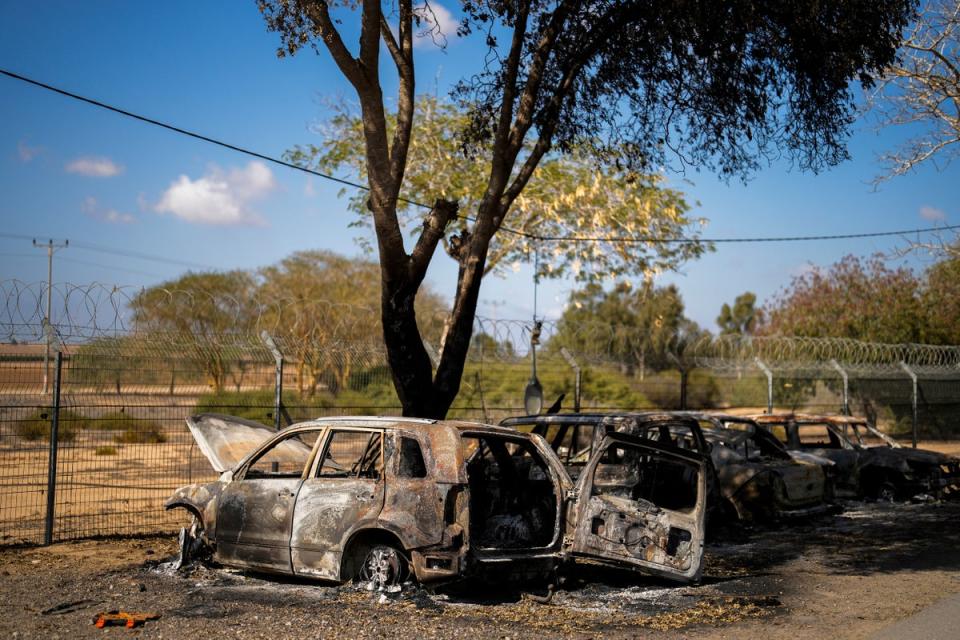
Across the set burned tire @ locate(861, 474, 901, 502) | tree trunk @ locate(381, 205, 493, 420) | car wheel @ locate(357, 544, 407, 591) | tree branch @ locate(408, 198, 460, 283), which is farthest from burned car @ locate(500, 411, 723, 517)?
burned tire @ locate(861, 474, 901, 502)

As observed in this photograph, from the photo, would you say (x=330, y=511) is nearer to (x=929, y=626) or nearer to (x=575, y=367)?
(x=929, y=626)

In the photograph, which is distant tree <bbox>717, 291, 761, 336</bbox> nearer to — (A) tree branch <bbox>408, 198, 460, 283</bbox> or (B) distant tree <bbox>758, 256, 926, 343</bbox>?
(B) distant tree <bbox>758, 256, 926, 343</bbox>

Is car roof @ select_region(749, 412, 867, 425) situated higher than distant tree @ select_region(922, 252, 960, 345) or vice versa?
distant tree @ select_region(922, 252, 960, 345)

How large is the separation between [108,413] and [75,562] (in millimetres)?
2214

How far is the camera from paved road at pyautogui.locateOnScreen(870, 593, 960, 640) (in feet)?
22.7

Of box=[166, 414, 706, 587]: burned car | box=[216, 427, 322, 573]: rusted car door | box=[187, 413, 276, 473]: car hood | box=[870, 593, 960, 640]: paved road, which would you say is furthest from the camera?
box=[187, 413, 276, 473]: car hood

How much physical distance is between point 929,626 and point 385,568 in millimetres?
4083

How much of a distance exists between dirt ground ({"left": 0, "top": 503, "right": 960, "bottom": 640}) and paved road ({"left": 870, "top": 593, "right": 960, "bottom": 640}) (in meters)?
0.15

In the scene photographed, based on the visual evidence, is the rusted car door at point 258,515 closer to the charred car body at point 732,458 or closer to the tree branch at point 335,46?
the charred car body at point 732,458

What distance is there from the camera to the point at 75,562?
365 inches

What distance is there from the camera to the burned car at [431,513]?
7.55 metres

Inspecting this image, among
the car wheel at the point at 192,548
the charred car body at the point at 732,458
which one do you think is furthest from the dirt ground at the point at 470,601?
the charred car body at the point at 732,458

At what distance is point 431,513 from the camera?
749 cm

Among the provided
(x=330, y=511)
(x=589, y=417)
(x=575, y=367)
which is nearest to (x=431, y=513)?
(x=330, y=511)
